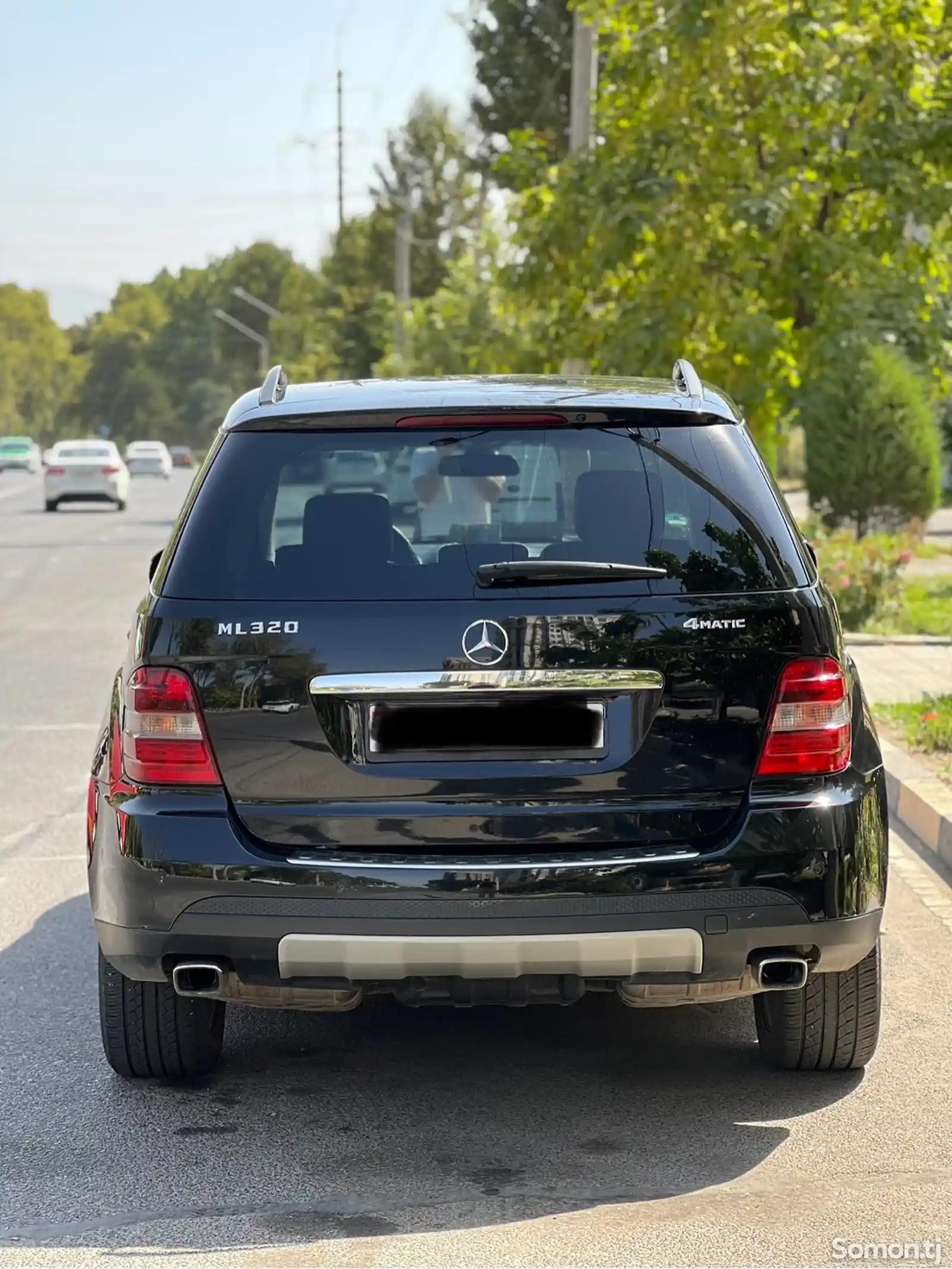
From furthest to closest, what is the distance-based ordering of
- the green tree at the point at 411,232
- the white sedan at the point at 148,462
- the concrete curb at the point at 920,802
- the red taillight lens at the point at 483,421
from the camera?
the white sedan at the point at 148,462
the green tree at the point at 411,232
the concrete curb at the point at 920,802
the red taillight lens at the point at 483,421

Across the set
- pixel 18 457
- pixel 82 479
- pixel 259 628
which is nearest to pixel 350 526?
pixel 259 628

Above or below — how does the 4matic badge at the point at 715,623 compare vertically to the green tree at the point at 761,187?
below

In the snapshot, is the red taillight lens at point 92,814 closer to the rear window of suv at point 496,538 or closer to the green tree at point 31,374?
the rear window of suv at point 496,538

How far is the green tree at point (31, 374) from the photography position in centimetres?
18712

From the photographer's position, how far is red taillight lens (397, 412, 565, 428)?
4.62 meters

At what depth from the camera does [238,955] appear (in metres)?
4.36

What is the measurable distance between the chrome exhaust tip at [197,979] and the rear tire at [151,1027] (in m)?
0.35

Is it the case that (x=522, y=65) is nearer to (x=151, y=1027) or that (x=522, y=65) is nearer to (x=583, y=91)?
(x=583, y=91)

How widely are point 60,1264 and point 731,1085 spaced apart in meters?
1.80

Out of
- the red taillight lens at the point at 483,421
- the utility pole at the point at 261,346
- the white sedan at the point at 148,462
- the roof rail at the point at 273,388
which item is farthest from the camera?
the utility pole at the point at 261,346

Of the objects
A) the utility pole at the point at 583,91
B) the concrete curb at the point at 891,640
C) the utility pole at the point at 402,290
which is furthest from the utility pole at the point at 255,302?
the concrete curb at the point at 891,640

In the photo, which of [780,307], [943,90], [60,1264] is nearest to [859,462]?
[780,307]

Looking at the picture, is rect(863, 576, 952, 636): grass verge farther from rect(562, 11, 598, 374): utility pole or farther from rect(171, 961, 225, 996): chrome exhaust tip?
rect(171, 961, 225, 996): chrome exhaust tip

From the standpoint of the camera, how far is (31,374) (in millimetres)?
190875
